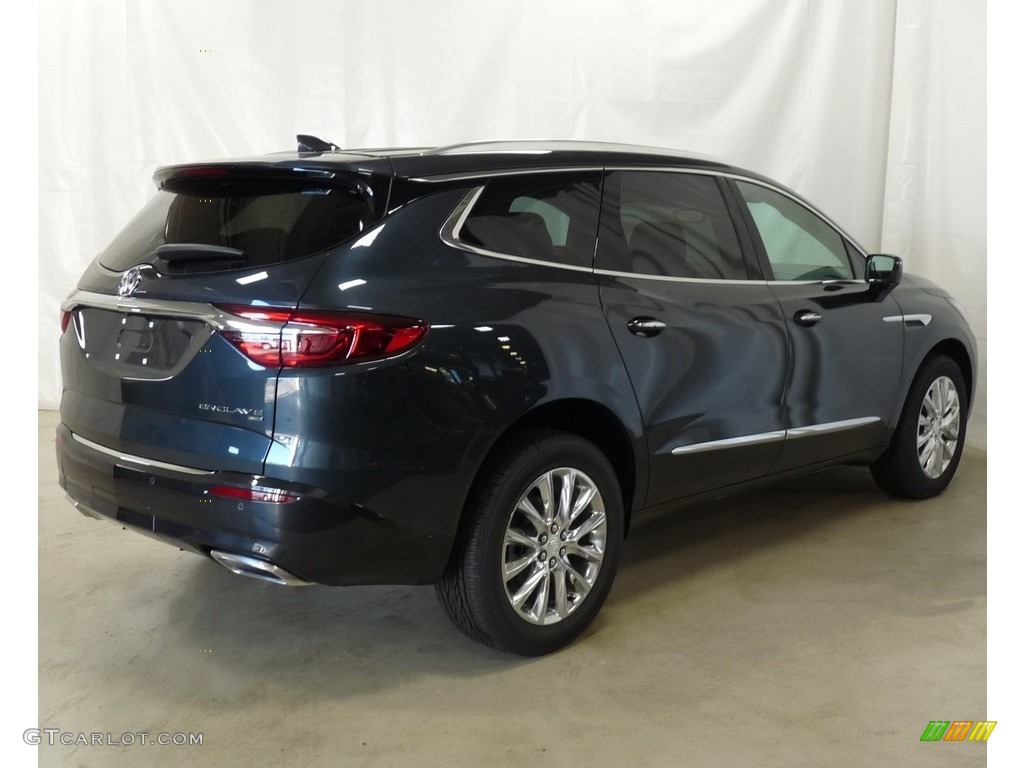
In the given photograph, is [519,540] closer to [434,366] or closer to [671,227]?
[434,366]

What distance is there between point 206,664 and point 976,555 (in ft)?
9.50

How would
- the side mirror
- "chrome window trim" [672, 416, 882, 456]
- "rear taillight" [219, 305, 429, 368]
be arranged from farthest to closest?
the side mirror
"chrome window trim" [672, 416, 882, 456]
"rear taillight" [219, 305, 429, 368]

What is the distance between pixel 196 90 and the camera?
6.05 m

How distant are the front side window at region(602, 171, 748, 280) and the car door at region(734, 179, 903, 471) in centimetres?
17

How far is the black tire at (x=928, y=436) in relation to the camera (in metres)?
4.41

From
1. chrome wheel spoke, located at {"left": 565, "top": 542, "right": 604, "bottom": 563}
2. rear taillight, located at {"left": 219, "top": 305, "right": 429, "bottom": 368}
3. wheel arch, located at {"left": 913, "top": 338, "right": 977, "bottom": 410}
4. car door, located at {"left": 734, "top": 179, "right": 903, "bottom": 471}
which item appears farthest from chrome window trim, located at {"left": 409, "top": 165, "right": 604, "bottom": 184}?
wheel arch, located at {"left": 913, "top": 338, "right": 977, "bottom": 410}

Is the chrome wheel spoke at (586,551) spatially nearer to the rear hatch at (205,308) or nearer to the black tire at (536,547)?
the black tire at (536,547)

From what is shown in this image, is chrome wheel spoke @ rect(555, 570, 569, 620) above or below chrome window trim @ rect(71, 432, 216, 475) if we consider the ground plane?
below

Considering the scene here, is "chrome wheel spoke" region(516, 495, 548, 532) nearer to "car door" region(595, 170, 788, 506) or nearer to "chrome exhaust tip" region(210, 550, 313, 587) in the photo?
"car door" region(595, 170, 788, 506)

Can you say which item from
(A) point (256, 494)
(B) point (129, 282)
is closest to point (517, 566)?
(A) point (256, 494)

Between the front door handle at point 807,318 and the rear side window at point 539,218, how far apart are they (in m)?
1.01

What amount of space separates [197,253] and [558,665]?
1.56 metres

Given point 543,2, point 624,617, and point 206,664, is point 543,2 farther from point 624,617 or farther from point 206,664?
point 206,664

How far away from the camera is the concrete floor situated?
2.54 m
